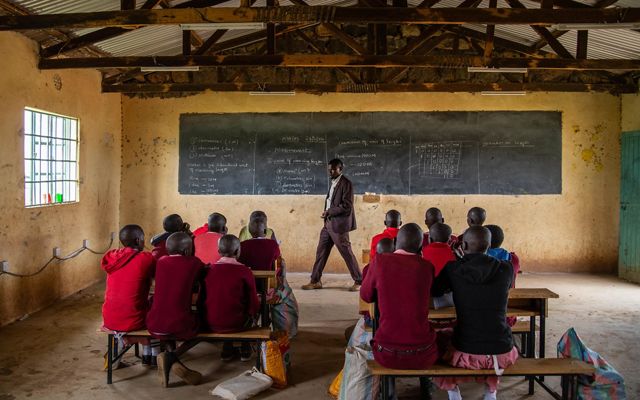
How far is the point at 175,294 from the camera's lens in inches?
148

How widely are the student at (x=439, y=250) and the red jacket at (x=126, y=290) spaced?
6.49 feet

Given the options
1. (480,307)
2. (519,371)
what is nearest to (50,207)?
(480,307)

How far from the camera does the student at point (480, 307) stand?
3035mm

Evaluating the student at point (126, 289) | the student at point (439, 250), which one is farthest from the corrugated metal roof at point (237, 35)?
the student at point (439, 250)

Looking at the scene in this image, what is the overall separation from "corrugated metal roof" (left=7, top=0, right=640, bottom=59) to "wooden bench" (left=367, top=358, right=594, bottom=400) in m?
4.16

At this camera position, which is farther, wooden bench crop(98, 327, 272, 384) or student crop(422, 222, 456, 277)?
student crop(422, 222, 456, 277)

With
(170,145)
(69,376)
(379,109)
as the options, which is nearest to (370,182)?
(379,109)

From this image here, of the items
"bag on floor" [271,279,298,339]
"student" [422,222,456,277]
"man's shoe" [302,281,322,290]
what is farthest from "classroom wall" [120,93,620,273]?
"student" [422,222,456,277]

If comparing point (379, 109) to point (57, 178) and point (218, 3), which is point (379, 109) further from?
point (57, 178)

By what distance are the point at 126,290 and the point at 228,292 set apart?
2.40 feet

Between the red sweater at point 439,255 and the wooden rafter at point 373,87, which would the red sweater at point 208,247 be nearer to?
the red sweater at point 439,255

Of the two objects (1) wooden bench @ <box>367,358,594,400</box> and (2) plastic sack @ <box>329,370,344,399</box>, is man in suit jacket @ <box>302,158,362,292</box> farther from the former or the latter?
(1) wooden bench @ <box>367,358,594,400</box>

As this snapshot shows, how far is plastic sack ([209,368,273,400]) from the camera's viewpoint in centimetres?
366

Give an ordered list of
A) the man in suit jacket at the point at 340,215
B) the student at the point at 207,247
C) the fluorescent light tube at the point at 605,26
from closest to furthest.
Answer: the fluorescent light tube at the point at 605,26
the student at the point at 207,247
the man in suit jacket at the point at 340,215
